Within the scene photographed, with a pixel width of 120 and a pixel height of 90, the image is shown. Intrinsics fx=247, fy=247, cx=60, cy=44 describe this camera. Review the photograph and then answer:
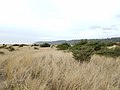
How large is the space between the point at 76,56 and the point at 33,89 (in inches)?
283

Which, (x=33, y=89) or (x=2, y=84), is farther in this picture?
(x=2, y=84)

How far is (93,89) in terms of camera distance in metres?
5.82

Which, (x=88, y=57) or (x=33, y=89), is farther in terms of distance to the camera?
(x=88, y=57)

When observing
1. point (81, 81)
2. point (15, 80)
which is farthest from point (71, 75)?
point (15, 80)

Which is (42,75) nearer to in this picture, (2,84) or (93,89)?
(2,84)

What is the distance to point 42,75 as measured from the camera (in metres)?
6.69

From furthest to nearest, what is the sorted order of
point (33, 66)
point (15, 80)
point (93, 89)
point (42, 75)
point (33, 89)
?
point (33, 66)
point (42, 75)
point (15, 80)
point (93, 89)
point (33, 89)

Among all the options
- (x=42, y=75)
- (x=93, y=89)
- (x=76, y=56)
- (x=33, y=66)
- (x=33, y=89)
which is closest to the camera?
(x=33, y=89)

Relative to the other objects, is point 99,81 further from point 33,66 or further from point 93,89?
point 33,66

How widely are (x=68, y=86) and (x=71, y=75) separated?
622 mm

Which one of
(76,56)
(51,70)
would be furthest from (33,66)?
(76,56)

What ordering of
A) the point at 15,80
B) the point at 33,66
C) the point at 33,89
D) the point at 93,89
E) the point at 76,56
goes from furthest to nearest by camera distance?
1. the point at 76,56
2. the point at 33,66
3. the point at 15,80
4. the point at 93,89
5. the point at 33,89

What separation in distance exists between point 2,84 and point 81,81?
2007mm

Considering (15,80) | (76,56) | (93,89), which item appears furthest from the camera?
(76,56)
